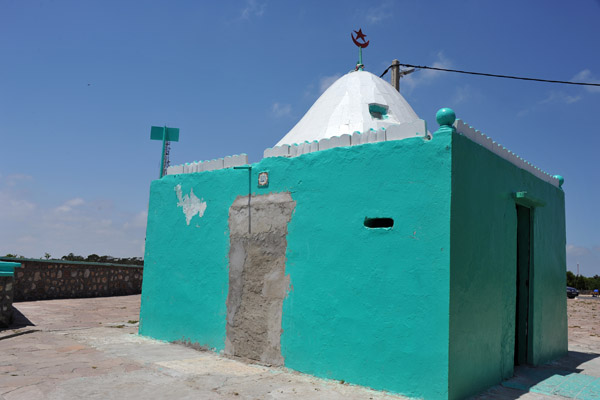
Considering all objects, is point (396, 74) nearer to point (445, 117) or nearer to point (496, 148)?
point (496, 148)

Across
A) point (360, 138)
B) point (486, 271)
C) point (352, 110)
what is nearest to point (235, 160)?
point (360, 138)

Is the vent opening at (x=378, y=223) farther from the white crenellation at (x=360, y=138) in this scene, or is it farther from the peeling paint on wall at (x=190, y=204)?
the peeling paint on wall at (x=190, y=204)

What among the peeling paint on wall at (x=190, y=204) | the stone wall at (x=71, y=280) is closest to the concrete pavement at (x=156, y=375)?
the peeling paint on wall at (x=190, y=204)

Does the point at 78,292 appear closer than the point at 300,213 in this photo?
No

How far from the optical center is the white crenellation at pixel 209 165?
6727mm

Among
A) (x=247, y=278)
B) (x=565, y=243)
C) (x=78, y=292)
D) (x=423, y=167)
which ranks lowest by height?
(x=78, y=292)

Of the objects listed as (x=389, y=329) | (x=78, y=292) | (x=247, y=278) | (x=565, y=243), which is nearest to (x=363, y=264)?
(x=389, y=329)

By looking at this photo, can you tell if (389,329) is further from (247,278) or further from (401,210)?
(247,278)

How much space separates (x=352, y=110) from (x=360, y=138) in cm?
417


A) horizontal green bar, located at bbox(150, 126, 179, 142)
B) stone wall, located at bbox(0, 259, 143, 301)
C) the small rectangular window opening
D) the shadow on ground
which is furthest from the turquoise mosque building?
stone wall, located at bbox(0, 259, 143, 301)

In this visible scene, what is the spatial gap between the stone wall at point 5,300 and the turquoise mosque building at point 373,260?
275cm

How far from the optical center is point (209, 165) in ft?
23.7

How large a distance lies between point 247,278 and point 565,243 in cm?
593

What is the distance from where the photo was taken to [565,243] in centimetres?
809
